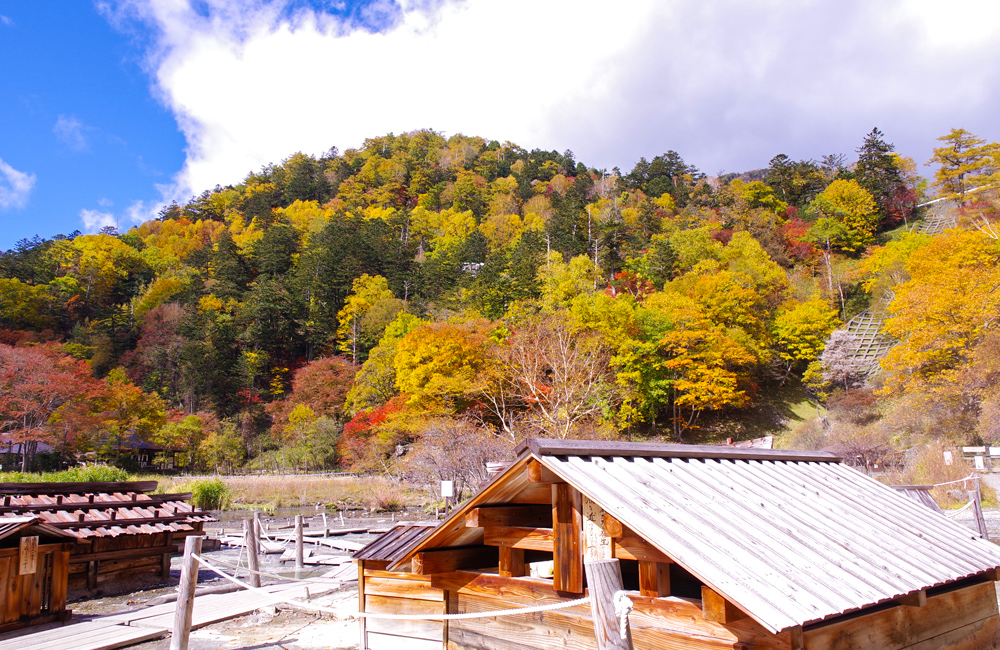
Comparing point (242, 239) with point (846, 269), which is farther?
point (242, 239)

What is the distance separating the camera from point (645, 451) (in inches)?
187

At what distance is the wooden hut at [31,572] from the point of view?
27.3ft

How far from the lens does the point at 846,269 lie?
47.4 meters

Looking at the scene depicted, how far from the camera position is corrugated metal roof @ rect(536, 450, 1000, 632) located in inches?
123

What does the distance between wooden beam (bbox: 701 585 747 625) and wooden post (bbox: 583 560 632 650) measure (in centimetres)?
64

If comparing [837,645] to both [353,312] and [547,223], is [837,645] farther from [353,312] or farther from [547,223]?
[547,223]

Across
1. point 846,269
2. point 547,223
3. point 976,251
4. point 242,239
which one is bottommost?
point 976,251

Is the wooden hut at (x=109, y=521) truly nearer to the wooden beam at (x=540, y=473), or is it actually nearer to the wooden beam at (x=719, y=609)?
the wooden beam at (x=540, y=473)

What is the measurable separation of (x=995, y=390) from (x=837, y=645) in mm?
22740

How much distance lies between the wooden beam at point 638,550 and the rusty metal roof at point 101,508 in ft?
34.0

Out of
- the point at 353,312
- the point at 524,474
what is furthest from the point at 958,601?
the point at 353,312

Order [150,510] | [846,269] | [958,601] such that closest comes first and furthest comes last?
1. [958,601]
2. [150,510]
3. [846,269]

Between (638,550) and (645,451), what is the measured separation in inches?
46.9

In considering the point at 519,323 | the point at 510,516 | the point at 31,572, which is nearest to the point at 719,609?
the point at 510,516
